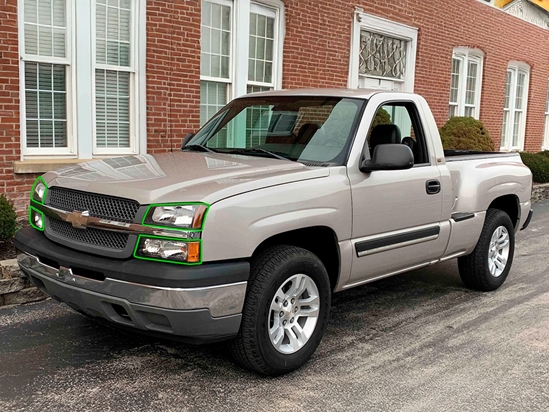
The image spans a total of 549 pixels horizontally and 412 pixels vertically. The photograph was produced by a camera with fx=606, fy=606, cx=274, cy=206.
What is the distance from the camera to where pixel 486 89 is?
16.3 metres

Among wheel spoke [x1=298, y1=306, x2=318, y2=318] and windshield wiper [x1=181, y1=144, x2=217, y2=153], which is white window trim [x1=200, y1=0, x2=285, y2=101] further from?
wheel spoke [x1=298, y1=306, x2=318, y2=318]

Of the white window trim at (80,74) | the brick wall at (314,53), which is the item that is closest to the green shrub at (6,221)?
the brick wall at (314,53)

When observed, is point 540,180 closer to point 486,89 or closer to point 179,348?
point 486,89

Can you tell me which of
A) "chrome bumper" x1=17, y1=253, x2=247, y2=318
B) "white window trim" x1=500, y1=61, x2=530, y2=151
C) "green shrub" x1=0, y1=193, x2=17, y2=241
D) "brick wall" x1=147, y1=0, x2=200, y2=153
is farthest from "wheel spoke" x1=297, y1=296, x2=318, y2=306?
"white window trim" x1=500, y1=61, x2=530, y2=151

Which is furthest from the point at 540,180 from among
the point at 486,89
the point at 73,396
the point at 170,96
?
the point at 73,396

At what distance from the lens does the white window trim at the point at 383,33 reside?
11758 millimetres

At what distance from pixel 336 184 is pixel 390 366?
1.31 m

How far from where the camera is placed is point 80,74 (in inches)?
303

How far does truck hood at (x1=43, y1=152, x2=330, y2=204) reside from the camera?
355 cm

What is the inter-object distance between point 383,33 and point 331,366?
9.81 meters

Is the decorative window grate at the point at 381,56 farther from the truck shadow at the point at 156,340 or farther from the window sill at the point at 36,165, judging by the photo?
the truck shadow at the point at 156,340

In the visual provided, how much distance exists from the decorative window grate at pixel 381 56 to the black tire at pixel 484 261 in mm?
6799

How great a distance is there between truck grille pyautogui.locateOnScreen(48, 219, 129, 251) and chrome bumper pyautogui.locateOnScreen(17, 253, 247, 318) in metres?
0.22

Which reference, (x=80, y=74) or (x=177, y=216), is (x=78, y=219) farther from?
(x=80, y=74)
